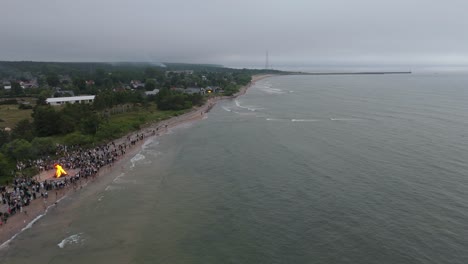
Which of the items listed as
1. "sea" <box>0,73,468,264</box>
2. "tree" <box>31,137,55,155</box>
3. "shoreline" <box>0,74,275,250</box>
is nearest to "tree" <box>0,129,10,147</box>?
"tree" <box>31,137,55,155</box>

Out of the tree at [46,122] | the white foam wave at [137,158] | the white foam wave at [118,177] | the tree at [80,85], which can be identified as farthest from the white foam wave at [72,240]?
the tree at [80,85]

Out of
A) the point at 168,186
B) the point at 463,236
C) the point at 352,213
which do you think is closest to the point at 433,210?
the point at 463,236

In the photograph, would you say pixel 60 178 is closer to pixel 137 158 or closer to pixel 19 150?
pixel 19 150

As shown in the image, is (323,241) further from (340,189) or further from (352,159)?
(352,159)

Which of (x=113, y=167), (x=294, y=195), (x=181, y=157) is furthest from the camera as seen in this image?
(x=181, y=157)

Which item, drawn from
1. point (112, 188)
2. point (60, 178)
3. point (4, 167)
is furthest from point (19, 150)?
point (112, 188)

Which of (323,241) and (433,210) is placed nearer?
(323,241)

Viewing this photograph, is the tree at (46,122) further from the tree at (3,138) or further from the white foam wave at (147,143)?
the white foam wave at (147,143)
